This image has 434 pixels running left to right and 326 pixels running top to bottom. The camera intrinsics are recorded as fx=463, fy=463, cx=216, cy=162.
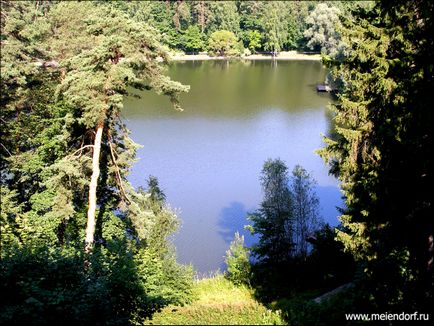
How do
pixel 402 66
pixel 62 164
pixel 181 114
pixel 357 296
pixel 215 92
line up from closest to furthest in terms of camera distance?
pixel 357 296 < pixel 402 66 < pixel 62 164 < pixel 181 114 < pixel 215 92

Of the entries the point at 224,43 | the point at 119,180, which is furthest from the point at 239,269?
the point at 224,43

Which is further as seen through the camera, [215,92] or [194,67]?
[194,67]

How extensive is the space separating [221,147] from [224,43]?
55.7 metres

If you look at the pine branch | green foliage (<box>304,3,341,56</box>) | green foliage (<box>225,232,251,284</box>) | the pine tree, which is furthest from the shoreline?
the pine tree

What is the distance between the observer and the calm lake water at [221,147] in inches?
1051

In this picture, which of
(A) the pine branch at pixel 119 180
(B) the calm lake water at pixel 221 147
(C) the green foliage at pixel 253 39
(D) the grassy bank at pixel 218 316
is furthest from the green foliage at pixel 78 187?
(C) the green foliage at pixel 253 39

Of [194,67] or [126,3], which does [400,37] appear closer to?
[194,67]

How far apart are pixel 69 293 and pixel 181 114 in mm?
39613

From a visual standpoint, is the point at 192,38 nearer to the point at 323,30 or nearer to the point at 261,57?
the point at 261,57

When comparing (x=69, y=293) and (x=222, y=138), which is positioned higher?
(x=69, y=293)

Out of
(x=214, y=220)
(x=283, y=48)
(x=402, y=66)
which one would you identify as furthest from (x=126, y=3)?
(x=402, y=66)

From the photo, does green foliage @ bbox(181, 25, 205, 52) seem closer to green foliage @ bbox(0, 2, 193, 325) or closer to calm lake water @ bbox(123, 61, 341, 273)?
calm lake water @ bbox(123, 61, 341, 273)

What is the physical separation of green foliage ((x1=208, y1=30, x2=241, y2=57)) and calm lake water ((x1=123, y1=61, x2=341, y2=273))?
23930mm

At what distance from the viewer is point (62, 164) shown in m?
15.0
